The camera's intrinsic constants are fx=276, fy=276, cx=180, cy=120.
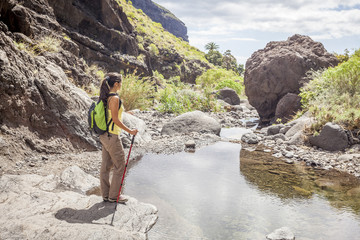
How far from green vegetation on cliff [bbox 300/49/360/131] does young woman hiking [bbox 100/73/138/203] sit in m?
6.72

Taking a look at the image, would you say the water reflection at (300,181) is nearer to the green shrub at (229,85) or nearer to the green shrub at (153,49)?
the green shrub at (229,85)

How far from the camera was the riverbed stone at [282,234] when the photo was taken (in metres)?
3.45

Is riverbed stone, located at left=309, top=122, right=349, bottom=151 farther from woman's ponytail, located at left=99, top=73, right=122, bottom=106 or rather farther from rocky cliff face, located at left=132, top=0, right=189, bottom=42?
rocky cliff face, located at left=132, top=0, right=189, bottom=42

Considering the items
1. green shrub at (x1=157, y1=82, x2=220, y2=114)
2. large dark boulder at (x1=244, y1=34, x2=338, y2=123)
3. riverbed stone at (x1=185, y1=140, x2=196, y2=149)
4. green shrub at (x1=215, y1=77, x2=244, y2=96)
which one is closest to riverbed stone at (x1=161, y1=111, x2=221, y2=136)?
riverbed stone at (x1=185, y1=140, x2=196, y2=149)

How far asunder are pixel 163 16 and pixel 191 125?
143 m

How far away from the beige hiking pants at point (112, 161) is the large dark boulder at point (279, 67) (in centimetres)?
1102

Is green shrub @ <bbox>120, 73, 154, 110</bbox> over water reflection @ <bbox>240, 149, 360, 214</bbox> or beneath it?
over

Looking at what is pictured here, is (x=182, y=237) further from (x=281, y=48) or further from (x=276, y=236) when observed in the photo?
(x=281, y=48)

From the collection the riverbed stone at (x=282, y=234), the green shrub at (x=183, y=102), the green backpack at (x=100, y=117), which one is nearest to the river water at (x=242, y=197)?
the riverbed stone at (x=282, y=234)

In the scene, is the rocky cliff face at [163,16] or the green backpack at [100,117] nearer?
the green backpack at [100,117]

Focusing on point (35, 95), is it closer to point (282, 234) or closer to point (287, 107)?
point (282, 234)

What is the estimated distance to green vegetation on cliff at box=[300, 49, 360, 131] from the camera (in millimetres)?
7914

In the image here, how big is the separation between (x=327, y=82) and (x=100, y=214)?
31.6 feet

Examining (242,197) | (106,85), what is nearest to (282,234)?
(242,197)
